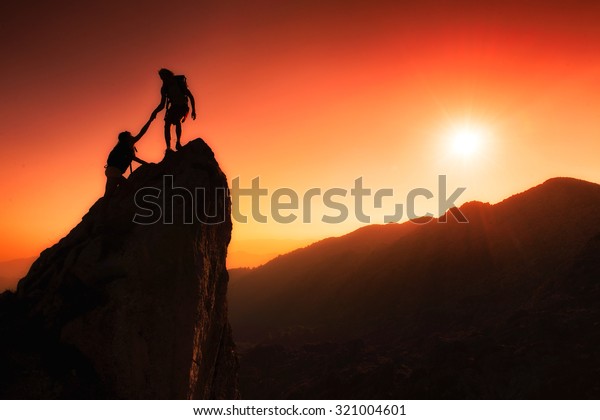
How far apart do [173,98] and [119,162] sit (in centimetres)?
266

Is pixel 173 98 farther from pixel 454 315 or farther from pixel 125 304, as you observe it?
pixel 454 315

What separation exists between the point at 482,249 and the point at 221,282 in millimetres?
58291

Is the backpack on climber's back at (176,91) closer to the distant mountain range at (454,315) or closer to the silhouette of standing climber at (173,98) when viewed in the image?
the silhouette of standing climber at (173,98)

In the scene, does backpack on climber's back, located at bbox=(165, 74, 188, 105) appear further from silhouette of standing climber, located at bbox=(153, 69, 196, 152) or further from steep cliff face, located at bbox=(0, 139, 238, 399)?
steep cliff face, located at bbox=(0, 139, 238, 399)

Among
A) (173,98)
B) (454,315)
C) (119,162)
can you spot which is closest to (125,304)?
(119,162)

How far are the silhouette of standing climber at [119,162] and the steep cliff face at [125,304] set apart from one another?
0.88 feet

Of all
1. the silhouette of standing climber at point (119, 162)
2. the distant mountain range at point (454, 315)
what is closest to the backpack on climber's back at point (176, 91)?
the silhouette of standing climber at point (119, 162)

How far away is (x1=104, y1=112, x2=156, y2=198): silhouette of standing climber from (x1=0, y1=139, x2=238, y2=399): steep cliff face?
268 millimetres

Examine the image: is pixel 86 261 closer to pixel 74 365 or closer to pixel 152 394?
pixel 74 365

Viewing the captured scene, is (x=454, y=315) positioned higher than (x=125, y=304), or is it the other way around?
(x=125, y=304)

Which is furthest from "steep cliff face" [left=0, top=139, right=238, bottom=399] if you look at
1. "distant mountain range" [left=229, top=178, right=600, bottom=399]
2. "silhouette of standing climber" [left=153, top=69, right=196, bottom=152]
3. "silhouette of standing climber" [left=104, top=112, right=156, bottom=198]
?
"distant mountain range" [left=229, top=178, right=600, bottom=399]

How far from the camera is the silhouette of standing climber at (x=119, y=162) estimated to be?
40.4 feet

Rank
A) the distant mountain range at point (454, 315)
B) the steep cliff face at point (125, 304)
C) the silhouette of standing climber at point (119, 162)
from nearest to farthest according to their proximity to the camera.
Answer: the steep cliff face at point (125, 304) → the silhouette of standing climber at point (119, 162) → the distant mountain range at point (454, 315)

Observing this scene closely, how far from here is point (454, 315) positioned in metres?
52.9
